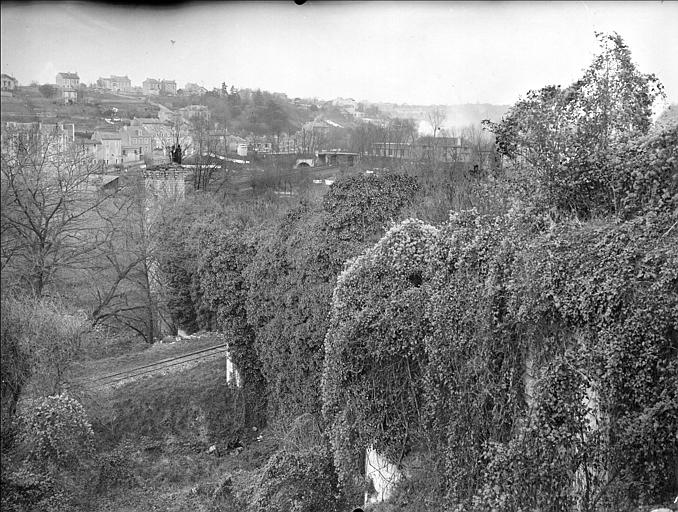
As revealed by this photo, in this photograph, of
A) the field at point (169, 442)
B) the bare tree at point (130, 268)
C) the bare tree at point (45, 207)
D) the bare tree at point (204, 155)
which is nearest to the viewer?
the bare tree at point (45, 207)

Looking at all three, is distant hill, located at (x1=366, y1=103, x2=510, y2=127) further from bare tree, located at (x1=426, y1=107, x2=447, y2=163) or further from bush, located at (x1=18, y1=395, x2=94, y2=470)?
bush, located at (x1=18, y1=395, x2=94, y2=470)

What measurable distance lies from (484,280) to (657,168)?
1724mm

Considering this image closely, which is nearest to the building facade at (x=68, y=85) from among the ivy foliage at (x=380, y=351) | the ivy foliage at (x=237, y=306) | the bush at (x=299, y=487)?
the ivy foliage at (x=237, y=306)

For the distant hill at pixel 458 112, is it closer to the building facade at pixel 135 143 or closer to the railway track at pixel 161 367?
the railway track at pixel 161 367

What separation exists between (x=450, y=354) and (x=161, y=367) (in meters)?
7.30

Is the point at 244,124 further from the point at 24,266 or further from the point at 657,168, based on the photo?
the point at 657,168

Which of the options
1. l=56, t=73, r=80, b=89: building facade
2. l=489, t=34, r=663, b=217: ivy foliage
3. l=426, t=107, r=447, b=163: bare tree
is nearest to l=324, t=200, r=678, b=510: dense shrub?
l=489, t=34, r=663, b=217: ivy foliage

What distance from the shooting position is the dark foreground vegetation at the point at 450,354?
16.8 feet

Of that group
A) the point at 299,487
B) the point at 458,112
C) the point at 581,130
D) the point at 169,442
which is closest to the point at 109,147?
the point at 169,442

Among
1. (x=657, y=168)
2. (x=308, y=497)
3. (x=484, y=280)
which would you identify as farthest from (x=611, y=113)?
(x=308, y=497)

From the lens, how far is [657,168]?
5879 millimetres

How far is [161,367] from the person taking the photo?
1202 cm

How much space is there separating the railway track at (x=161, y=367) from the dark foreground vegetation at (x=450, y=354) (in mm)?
495

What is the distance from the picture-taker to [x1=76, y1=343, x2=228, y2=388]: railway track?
11070 mm
